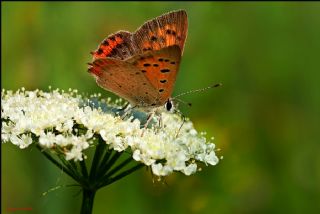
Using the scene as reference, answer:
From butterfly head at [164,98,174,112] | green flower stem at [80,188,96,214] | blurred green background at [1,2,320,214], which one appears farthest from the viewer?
blurred green background at [1,2,320,214]

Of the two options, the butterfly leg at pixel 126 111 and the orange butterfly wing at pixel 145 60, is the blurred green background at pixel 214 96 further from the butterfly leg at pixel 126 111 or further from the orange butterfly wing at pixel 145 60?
the orange butterfly wing at pixel 145 60

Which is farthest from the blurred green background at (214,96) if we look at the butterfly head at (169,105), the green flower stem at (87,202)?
the green flower stem at (87,202)

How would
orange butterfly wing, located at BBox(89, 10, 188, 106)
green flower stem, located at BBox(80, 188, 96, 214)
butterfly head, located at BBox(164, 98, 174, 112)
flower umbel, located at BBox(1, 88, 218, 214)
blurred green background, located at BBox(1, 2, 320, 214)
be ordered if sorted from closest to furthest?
green flower stem, located at BBox(80, 188, 96, 214) < flower umbel, located at BBox(1, 88, 218, 214) < orange butterfly wing, located at BBox(89, 10, 188, 106) < butterfly head, located at BBox(164, 98, 174, 112) < blurred green background, located at BBox(1, 2, 320, 214)

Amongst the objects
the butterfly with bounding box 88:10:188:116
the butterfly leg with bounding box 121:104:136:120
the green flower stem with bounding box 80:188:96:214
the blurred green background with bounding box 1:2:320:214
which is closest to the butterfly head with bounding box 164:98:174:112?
the butterfly with bounding box 88:10:188:116

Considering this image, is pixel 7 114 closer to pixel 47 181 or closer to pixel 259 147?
pixel 47 181

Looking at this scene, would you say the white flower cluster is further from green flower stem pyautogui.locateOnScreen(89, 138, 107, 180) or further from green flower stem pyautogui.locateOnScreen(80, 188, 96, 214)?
green flower stem pyautogui.locateOnScreen(80, 188, 96, 214)

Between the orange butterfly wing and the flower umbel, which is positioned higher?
the orange butterfly wing

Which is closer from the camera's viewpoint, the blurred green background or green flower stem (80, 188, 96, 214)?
green flower stem (80, 188, 96, 214)

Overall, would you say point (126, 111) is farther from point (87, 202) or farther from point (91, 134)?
point (87, 202)

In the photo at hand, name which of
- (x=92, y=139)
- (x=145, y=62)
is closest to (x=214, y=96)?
(x=145, y=62)

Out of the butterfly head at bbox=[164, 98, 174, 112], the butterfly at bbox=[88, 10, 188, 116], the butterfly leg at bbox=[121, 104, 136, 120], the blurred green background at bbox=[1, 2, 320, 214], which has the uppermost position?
the butterfly at bbox=[88, 10, 188, 116]
